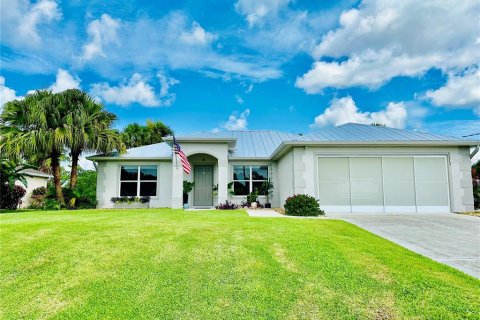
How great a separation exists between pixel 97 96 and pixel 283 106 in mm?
12869

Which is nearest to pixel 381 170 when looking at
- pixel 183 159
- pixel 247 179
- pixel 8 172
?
pixel 247 179

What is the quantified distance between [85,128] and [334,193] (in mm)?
14154

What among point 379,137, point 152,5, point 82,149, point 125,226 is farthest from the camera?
point 82,149

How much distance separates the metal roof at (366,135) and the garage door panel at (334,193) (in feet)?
7.01

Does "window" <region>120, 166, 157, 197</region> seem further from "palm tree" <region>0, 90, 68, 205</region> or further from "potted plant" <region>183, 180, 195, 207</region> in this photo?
"palm tree" <region>0, 90, 68, 205</region>

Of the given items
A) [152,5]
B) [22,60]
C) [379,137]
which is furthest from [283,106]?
[22,60]

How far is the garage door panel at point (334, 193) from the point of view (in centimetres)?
1380

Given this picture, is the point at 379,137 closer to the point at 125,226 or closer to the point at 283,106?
the point at 283,106

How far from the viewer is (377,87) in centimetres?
1981

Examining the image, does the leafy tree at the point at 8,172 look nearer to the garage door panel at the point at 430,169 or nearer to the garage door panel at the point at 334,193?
the garage door panel at the point at 334,193

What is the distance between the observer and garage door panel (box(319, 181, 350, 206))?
1380 cm

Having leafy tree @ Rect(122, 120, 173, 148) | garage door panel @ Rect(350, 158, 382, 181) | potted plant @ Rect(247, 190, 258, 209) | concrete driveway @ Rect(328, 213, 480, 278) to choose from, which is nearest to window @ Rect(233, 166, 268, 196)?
potted plant @ Rect(247, 190, 258, 209)

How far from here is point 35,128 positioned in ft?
52.7

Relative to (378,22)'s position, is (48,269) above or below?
below
